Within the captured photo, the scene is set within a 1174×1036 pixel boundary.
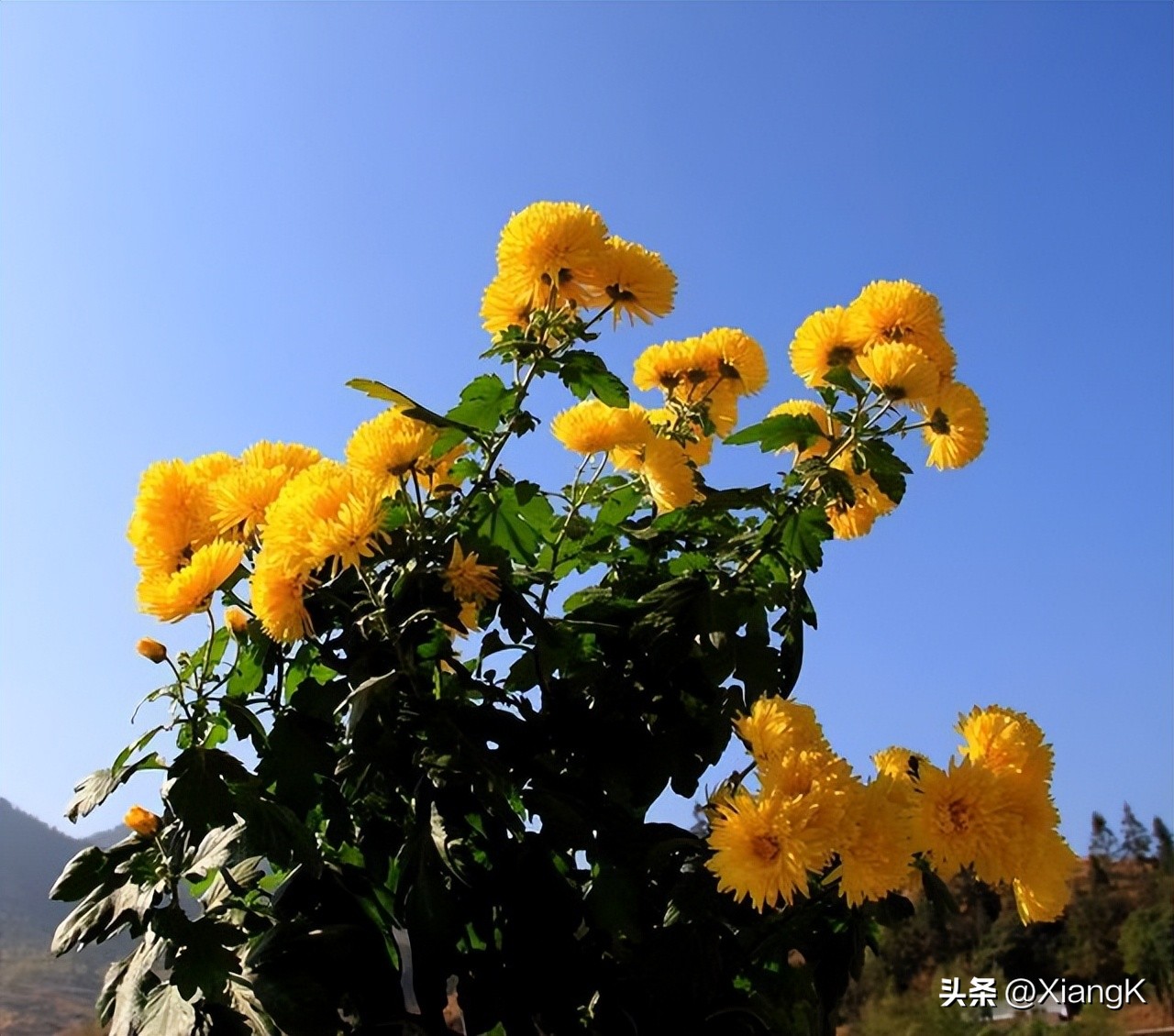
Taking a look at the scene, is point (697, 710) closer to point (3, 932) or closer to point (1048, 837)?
point (1048, 837)

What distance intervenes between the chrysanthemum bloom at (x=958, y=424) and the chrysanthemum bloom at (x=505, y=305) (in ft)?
1.53

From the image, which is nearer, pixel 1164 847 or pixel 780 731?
pixel 780 731

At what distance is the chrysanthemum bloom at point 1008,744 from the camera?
0.97 metres

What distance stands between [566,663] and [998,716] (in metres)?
0.50

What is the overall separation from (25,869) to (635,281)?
4.02 m

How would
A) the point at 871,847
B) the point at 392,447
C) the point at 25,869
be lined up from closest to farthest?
1. the point at 871,847
2. the point at 392,447
3. the point at 25,869

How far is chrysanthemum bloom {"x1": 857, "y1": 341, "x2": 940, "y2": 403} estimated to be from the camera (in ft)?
4.06

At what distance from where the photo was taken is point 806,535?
128 cm

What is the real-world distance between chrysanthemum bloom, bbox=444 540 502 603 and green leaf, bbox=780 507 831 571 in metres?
0.36

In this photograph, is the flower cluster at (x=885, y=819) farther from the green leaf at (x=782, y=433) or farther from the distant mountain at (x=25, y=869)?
the distant mountain at (x=25, y=869)

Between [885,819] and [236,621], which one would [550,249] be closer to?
[236,621]

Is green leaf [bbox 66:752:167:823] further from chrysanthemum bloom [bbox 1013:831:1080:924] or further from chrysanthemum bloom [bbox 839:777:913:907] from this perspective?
chrysanthemum bloom [bbox 1013:831:1080:924]

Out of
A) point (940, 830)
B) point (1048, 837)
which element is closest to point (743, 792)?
point (940, 830)

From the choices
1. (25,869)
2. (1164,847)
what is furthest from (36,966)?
(1164,847)
